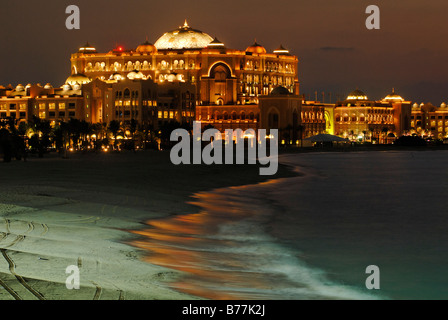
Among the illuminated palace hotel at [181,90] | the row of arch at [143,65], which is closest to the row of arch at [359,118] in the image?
the illuminated palace hotel at [181,90]

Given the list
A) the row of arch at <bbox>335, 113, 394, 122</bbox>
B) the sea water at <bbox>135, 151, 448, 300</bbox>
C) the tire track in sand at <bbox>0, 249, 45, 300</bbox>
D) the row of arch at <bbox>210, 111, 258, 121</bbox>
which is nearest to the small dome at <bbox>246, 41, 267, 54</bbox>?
the row of arch at <bbox>210, 111, 258, 121</bbox>

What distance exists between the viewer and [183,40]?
557ft

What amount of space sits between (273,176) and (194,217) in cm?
2954

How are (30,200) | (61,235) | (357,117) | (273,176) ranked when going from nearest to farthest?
(61,235), (30,200), (273,176), (357,117)

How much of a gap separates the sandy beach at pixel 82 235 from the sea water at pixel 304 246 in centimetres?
80

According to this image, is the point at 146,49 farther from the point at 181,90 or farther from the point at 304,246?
the point at 304,246

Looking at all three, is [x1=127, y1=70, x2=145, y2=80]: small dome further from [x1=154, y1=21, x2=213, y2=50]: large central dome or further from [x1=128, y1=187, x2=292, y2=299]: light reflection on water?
[x1=128, y1=187, x2=292, y2=299]: light reflection on water

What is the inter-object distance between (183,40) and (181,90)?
26012mm

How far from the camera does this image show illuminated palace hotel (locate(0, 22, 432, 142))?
470 feet

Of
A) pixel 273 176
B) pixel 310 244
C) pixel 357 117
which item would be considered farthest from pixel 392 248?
pixel 357 117

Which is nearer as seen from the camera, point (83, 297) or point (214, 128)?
point (83, 297)

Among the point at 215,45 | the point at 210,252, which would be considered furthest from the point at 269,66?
the point at 210,252

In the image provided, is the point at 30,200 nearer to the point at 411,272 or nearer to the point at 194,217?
the point at 194,217

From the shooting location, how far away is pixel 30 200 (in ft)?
83.1
